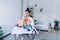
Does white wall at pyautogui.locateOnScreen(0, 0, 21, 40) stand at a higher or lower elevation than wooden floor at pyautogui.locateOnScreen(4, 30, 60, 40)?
higher

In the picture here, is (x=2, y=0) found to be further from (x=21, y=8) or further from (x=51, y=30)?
(x=51, y=30)

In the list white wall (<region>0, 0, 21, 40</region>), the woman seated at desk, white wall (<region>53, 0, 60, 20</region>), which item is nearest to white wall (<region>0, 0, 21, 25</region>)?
white wall (<region>0, 0, 21, 40</region>)

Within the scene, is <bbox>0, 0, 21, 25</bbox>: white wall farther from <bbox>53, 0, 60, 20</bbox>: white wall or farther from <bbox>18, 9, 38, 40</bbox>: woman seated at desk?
<bbox>53, 0, 60, 20</bbox>: white wall

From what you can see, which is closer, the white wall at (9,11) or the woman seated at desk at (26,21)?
the woman seated at desk at (26,21)

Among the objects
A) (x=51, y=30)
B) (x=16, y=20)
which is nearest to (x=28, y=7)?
(x=16, y=20)

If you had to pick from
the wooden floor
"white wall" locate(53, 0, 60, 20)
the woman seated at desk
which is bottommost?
the wooden floor

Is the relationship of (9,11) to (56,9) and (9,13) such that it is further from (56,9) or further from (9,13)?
(56,9)

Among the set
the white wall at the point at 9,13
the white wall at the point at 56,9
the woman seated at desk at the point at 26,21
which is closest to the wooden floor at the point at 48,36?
the white wall at the point at 56,9

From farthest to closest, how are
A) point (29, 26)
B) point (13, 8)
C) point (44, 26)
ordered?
1. point (13, 8)
2. point (44, 26)
3. point (29, 26)

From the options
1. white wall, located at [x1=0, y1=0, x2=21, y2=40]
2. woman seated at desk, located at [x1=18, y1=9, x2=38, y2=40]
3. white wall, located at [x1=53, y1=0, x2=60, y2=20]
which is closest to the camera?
woman seated at desk, located at [x1=18, y1=9, x2=38, y2=40]

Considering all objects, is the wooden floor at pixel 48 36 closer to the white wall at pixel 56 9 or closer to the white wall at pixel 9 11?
the white wall at pixel 56 9

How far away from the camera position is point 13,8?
374 cm

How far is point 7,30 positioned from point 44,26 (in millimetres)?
849

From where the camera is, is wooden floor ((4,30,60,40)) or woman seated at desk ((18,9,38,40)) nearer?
woman seated at desk ((18,9,38,40))
